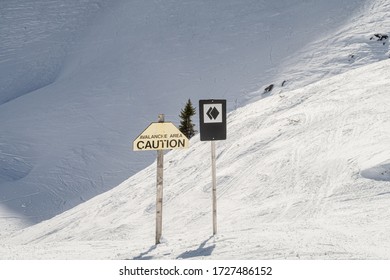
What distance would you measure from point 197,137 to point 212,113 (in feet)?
43.8

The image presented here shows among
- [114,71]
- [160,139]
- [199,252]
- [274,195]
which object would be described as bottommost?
[199,252]

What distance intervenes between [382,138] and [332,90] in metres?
6.98

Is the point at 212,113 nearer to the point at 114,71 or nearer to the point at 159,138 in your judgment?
the point at 159,138

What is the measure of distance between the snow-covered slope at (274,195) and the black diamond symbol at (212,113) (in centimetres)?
226

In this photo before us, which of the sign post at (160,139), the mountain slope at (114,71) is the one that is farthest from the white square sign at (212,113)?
the mountain slope at (114,71)

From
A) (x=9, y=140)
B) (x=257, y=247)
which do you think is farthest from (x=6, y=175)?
(x=257, y=247)

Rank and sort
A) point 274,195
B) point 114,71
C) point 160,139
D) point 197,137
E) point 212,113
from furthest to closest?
point 114,71 < point 197,137 < point 274,195 < point 160,139 < point 212,113

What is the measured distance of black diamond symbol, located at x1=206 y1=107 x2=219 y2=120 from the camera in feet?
28.9

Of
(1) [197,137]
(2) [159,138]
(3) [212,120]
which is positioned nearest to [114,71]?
(1) [197,137]

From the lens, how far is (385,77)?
18531 mm

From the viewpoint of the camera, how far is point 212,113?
29.0 ft

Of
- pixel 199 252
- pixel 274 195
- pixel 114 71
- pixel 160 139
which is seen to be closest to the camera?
pixel 199 252

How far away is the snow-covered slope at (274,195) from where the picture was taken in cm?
838
